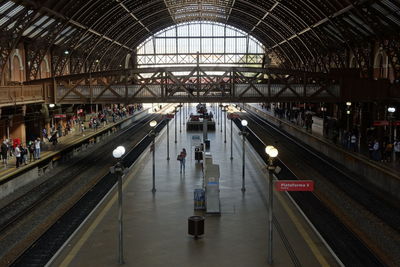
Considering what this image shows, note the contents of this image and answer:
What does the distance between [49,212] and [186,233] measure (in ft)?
26.2

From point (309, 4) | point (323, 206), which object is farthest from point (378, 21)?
point (323, 206)

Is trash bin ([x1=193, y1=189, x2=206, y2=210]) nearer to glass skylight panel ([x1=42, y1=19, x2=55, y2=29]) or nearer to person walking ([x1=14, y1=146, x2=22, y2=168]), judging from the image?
person walking ([x1=14, y1=146, x2=22, y2=168])

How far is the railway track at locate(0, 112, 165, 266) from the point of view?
59.1 feet

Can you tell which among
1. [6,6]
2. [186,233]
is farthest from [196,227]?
[6,6]

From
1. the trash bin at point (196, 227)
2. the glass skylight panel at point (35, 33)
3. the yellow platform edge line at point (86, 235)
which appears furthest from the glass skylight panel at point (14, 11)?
the trash bin at point (196, 227)

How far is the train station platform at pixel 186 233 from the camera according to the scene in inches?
632

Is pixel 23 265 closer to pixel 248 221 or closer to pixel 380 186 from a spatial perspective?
pixel 248 221

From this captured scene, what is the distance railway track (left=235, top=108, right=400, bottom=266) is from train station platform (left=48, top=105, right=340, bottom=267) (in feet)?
3.21

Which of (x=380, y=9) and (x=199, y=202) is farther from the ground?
(x=380, y=9)

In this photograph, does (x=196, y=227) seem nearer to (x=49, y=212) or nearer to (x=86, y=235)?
(x=86, y=235)

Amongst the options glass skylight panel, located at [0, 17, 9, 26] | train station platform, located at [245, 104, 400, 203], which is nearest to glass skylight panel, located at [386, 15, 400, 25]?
train station platform, located at [245, 104, 400, 203]

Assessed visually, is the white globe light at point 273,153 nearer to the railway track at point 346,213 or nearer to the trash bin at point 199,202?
the railway track at point 346,213

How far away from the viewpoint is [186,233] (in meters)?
18.8

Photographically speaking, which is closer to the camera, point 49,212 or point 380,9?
point 49,212
